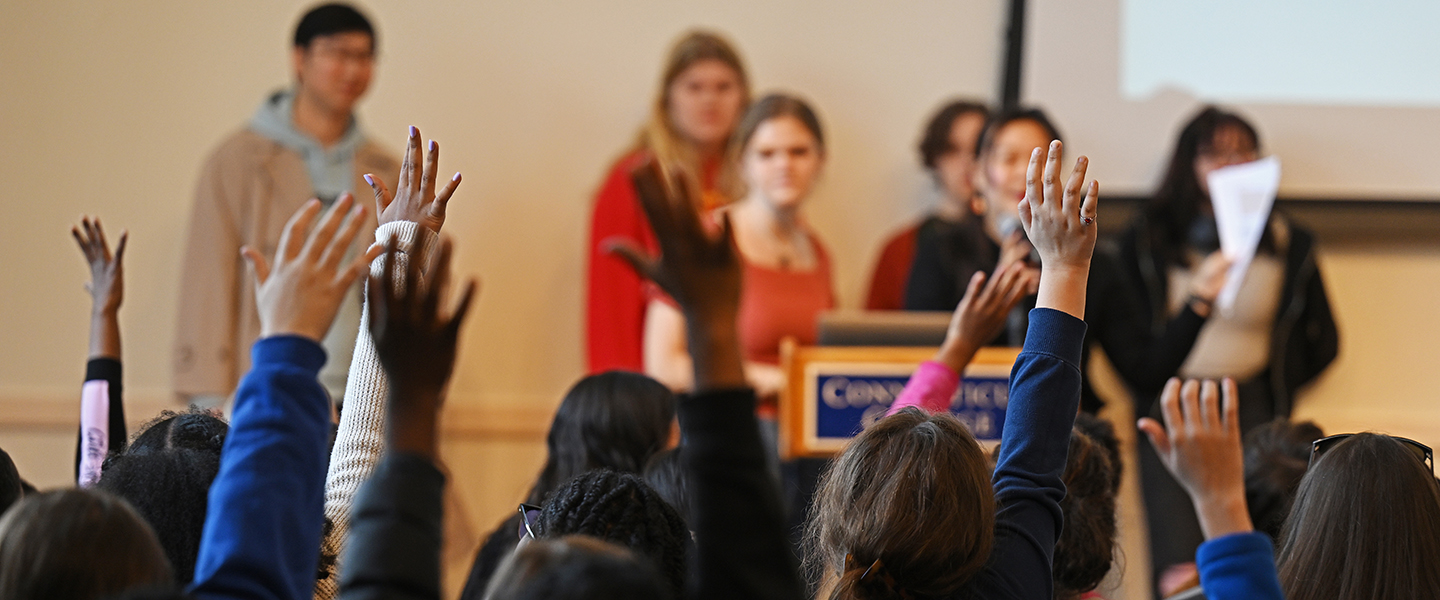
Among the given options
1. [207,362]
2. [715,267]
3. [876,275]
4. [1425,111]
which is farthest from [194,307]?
[1425,111]

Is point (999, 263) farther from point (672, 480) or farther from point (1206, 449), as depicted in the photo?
point (1206, 449)

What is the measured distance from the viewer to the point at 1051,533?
138 centimetres

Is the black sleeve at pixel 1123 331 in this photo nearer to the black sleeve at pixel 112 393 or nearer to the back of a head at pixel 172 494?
the black sleeve at pixel 112 393

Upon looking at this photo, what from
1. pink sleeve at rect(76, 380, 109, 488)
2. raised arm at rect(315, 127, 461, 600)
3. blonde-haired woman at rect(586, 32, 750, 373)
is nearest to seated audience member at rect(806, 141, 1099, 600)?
raised arm at rect(315, 127, 461, 600)

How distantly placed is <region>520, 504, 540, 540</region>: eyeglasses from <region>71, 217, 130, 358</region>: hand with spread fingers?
2.33ft

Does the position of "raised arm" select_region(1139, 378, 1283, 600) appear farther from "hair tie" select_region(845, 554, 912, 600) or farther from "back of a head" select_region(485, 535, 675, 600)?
"back of a head" select_region(485, 535, 675, 600)

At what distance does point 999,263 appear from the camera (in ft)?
9.89

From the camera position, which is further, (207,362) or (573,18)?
(573,18)

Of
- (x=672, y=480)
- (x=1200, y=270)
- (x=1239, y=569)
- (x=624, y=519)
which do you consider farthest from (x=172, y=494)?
(x=1200, y=270)

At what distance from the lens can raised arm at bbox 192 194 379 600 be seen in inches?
42.8

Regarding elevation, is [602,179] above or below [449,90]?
below

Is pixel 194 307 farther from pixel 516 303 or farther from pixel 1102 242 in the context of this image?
pixel 1102 242

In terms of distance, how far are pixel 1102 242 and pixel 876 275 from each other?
1.99 feet

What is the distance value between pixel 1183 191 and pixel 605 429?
2.08 metres
